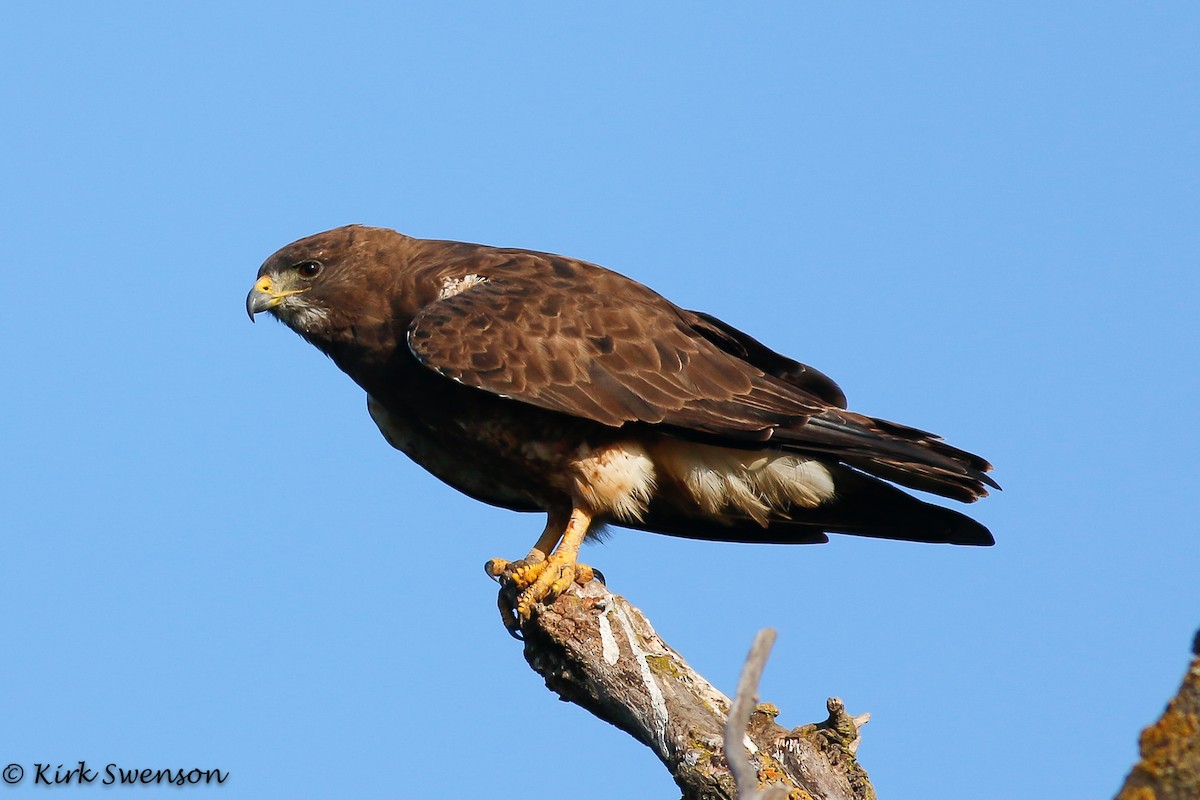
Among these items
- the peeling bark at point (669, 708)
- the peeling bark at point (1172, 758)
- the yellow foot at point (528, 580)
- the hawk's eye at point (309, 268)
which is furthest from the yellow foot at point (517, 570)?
the peeling bark at point (1172, 758)

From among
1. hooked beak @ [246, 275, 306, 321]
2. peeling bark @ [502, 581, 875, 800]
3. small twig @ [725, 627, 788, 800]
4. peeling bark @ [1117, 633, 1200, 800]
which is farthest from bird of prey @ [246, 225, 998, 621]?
peeling bark @ [1117, 633, 1200, 800]

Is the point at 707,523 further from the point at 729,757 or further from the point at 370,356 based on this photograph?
the point at 729,757

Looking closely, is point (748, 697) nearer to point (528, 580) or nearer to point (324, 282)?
point (528, 580)

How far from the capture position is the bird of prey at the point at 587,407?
6.78m

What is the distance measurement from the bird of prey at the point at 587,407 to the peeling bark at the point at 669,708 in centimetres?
61

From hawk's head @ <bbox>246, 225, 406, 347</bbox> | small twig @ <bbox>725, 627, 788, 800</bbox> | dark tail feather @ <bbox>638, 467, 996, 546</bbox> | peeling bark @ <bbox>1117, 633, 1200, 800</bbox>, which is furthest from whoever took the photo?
hawk's head @ <bbox>246, 225, 406, 347</bbox>

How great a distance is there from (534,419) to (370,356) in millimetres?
1075

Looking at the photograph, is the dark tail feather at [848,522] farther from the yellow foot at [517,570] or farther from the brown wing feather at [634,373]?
the yellow foot at [517,570]

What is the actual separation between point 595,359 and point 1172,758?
4.71 m

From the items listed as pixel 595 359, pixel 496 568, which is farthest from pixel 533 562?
pixel 595 359

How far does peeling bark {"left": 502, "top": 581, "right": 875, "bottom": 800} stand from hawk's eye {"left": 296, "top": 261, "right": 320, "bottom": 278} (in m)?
2.73

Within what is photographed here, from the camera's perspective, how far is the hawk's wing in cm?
673

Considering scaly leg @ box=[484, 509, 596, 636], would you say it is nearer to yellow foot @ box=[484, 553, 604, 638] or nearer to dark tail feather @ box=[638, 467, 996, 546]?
yellow foot @ box=[484, 553, 604, 638]

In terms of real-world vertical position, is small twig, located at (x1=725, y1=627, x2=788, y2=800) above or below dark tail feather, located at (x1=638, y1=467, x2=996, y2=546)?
below
